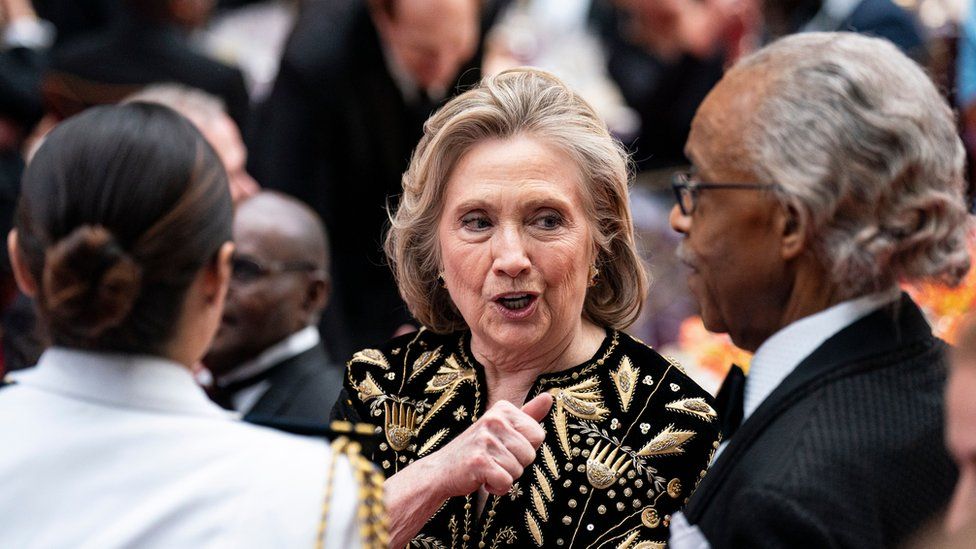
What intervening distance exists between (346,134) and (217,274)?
166 inches

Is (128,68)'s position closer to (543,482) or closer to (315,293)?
(315,293)

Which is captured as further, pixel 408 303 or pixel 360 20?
pixel 360 20

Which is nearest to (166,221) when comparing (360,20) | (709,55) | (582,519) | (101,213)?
(101,213)

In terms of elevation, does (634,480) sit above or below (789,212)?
below

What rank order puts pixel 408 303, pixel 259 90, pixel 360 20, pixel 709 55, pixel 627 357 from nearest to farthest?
1. pixel 627 357
2. pixel 408 303
3. pixel 360 20
4. pixel 709 55
5. pixel 259 90

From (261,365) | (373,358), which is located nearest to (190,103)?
(261,365)

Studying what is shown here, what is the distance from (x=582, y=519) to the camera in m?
2.88

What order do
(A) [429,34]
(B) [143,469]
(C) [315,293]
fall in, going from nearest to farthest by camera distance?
(B) [143,469], (C) [315,293], (A) [429,34]

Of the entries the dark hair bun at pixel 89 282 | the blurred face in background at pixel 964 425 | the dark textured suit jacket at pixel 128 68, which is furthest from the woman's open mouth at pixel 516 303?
the dark textured suit jacket at pixel 128 68

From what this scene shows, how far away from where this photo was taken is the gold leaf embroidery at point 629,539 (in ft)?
9.31

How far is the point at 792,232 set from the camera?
265 centimetres

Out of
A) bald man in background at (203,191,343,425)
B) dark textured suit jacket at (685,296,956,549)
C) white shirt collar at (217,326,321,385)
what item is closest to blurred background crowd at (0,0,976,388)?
bald man in background at (203,191,343,425)

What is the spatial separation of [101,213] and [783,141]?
4.22ft

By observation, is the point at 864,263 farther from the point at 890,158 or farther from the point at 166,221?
the point at 166,221
